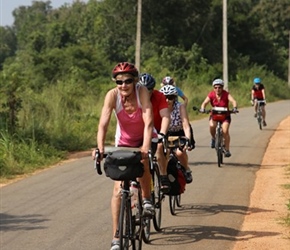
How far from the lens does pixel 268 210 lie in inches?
390

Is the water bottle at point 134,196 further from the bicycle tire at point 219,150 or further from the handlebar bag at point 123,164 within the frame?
the bicycle tire at point 219,150

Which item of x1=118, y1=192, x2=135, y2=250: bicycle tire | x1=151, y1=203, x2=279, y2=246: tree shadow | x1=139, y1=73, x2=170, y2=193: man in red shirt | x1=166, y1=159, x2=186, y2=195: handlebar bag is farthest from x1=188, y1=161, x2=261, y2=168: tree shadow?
x1=118, y1=192, x2=135, y2=250: bicycle tire

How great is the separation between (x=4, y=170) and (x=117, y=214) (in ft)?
27.7

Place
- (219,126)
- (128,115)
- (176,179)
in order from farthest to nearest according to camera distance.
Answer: (219,126) → (176,179) → (128,115)

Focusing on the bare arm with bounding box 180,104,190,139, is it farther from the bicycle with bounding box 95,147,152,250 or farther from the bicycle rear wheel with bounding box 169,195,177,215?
the bicycle with bounding box 95,147,152,250

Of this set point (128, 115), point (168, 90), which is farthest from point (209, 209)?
point (128, 115)

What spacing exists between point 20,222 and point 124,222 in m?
3.33

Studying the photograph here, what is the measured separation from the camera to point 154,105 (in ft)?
26.9

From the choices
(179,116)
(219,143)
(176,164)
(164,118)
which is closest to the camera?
(164,118)

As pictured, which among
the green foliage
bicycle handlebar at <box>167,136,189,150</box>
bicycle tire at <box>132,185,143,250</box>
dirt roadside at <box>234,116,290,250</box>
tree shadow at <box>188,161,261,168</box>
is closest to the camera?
bicycle tire at <box>132,185,143,250</box>

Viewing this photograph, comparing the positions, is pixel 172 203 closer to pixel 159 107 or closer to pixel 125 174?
pixel 159 107

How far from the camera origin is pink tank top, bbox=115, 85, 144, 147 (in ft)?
23.2

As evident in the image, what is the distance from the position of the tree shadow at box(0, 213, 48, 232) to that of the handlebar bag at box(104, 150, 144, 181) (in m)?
2.97

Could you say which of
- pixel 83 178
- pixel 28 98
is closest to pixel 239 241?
pixel 83 178
